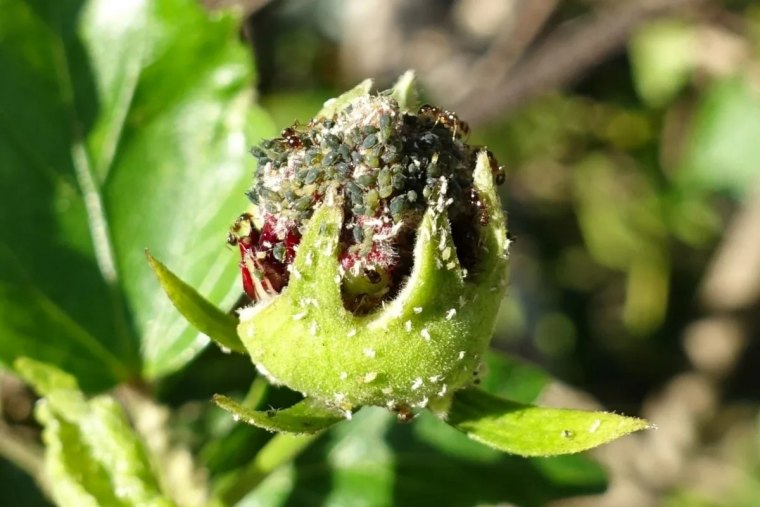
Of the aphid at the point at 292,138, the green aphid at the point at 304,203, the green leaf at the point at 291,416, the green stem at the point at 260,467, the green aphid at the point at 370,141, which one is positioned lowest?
the green leaf at the point at 291,416

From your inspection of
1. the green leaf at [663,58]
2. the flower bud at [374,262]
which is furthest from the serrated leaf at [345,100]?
the green leaf at [663,58]

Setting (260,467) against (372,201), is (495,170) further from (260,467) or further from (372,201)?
(260,467)

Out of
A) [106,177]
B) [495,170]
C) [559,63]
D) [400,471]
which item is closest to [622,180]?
[559,63]

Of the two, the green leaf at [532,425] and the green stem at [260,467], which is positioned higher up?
the green leaf at [532,425]

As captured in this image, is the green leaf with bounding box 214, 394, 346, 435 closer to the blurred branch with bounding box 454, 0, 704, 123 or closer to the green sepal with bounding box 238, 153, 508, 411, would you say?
the green sepal with bounding box 238, 153, 508, 411

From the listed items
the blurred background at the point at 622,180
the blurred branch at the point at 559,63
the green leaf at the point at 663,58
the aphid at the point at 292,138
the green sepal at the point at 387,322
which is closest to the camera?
the green sepal at the point at 387,322

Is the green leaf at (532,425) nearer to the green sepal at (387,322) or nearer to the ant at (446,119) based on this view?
the green sepal at (387,322)

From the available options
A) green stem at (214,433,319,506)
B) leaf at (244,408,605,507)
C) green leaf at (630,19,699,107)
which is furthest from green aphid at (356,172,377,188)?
green leaf at (630,19,699,107)
